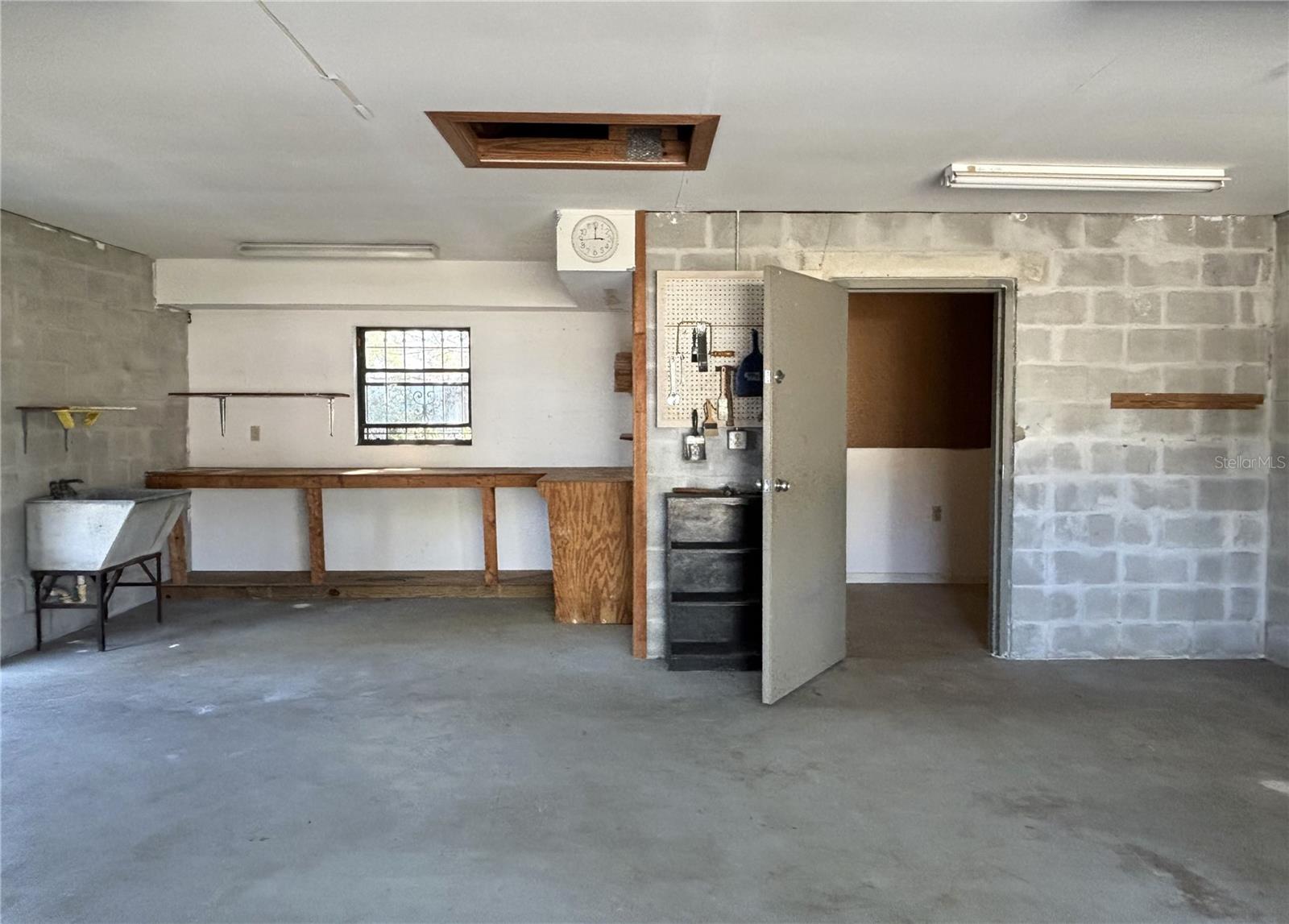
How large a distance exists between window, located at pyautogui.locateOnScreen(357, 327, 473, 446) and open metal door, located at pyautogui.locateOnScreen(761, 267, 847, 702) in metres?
3.36

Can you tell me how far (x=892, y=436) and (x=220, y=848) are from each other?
212 inches

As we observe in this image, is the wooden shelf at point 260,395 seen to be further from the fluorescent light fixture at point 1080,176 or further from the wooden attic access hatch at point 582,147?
the fluorescent light fixture at point 1080,176

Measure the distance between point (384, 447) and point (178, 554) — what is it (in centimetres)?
165

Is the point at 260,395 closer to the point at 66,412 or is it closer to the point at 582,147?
the point at 66,412

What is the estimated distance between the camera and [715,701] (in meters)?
3.90

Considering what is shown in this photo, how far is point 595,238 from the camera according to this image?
4562 millimetres

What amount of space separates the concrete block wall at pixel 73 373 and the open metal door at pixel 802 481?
4.12m

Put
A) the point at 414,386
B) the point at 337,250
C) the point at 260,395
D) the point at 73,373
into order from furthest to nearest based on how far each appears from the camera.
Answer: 1. the point at 414,386
2. the point at 260,395
3. the point at 337,250
4. the point at 73,373

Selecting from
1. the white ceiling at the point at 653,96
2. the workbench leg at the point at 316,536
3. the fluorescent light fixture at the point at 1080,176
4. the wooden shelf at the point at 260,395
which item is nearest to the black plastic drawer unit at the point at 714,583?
the white ceiling at the point at 653,96

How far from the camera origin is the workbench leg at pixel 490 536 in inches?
237

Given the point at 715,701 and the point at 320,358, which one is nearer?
the point at 715,701

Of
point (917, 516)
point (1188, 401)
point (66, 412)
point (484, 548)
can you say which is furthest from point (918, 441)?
point (66, 412)

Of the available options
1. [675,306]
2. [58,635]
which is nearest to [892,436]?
[675,306]

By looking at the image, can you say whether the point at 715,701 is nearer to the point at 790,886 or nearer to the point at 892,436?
the point at 790,886
